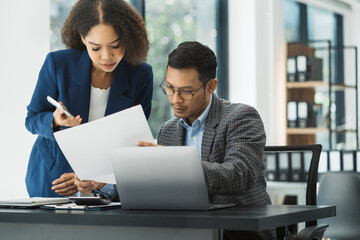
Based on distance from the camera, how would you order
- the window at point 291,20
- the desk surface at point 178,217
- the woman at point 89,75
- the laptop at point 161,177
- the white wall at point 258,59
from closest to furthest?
the desk surface at point 178,217
the laptop at point 161,177
the woman at point 89,75
the white wall at point 258,59
the window at point 291,20

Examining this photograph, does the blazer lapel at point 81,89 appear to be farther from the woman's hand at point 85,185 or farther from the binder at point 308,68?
→ the binder at point 308,68

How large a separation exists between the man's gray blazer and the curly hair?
372 millimetres

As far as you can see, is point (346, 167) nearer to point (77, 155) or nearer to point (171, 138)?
point (171, 138)

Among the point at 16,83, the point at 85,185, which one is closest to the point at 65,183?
the point at 85,185

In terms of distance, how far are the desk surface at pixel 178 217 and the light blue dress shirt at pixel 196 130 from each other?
0.46m

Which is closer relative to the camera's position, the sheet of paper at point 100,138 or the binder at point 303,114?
the sheet of paper at point 100,138

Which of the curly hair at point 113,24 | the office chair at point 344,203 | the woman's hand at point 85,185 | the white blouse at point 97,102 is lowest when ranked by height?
the office chair at point 344,203

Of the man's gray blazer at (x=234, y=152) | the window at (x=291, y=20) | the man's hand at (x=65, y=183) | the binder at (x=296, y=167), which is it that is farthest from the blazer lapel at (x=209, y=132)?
the window at (x=291, y=20)

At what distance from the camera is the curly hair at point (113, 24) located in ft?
7.22

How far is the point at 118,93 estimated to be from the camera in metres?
2.29

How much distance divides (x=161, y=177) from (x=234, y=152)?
15.3 inches

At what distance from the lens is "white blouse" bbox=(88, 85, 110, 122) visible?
2.33m

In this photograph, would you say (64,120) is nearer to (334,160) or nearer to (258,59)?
(334,160)

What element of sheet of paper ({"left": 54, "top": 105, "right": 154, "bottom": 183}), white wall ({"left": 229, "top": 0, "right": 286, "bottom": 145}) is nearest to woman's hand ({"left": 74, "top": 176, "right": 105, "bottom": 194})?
sheet of paper ({"left": 54, "top": 105, "right": 154, "bottom": 183})
